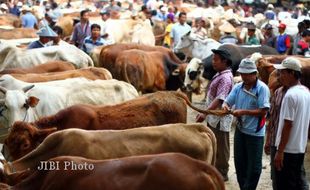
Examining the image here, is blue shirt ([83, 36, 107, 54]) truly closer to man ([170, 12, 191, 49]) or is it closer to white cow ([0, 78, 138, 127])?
man ([170, 12, 191, 49])

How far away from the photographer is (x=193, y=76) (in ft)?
44.9

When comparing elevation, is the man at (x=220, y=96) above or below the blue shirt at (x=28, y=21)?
above

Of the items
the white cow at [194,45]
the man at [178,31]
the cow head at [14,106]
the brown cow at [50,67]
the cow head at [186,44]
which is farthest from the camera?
the man at [178,31]

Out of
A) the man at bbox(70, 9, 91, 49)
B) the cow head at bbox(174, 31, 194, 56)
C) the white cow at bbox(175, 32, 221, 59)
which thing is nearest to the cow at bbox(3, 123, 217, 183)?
the man at bbox(70, 9, 91, 49)

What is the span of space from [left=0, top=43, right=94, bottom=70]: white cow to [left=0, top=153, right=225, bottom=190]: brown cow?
6.62 m

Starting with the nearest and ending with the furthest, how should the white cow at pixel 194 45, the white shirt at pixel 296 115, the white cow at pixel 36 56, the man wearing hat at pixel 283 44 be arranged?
the white shirt at pixel 296 115, the white cow at pixel 36 56, the white cow at pixel 194 45, the man wearing hat at pixel 283 44

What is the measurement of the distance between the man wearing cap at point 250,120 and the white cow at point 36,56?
539 cm

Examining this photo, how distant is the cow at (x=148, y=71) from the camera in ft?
43.4

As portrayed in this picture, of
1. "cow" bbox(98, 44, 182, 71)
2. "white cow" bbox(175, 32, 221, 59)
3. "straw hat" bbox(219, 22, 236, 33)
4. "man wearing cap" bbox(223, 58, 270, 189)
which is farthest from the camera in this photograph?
"straw hat" bbox(219, 22, 236, 33)

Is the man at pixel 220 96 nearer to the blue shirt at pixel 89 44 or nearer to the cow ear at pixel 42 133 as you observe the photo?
the cow ear at pixel 42 133

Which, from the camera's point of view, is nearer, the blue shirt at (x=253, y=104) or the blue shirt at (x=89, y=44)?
the blue shirt at (x=253, y=104)

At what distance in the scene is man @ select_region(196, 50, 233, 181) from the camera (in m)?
8.38

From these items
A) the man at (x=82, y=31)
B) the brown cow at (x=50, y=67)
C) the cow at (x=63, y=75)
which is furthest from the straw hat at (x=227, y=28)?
the cow at (x=63, y=75)

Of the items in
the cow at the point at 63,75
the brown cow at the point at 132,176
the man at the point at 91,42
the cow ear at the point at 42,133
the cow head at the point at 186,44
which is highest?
the brown cow at the point at 132,176
